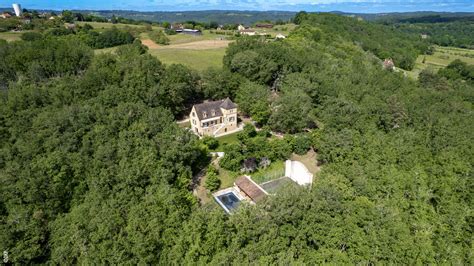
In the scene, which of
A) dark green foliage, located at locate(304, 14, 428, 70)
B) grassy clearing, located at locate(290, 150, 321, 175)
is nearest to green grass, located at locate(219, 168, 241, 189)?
grassy clearing, located at locate(290, 150, 321, 175)

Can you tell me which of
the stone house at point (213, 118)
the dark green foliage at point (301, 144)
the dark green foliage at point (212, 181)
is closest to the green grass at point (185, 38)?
the stone house at point (213, 118)

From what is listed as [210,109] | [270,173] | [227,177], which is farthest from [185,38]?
[270,173]

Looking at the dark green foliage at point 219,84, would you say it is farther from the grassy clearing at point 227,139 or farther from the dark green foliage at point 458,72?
the dark green foliage at point 458,72

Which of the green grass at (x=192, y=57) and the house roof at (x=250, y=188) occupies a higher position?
the green grass at (x=192, y=57)

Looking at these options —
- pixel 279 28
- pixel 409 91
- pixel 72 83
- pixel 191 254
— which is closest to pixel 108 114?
pixel 72 83

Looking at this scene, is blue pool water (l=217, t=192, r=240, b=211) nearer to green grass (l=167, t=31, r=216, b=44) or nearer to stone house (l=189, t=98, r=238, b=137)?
stone house (l=189, t=98, r=238, b=137)

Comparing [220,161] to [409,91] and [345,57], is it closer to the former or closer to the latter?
[409,91]
